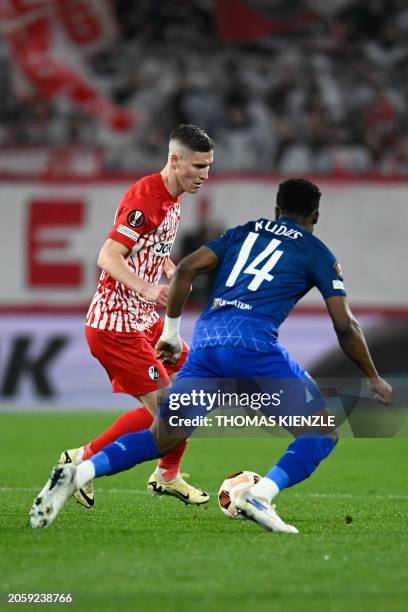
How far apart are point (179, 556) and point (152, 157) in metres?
12.4

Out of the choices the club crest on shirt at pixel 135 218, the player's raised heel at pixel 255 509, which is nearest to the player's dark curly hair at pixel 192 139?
the club crest on shirt at pixel 135 218

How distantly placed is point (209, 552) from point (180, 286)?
4.13 ft

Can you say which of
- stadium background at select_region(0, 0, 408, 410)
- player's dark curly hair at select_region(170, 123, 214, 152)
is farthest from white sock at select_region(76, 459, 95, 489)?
stadium background at select_region(0, 0, 408, 410)

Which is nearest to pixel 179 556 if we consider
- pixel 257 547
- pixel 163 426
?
pixel 257 547

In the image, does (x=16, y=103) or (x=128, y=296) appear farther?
(x=16, y=103)

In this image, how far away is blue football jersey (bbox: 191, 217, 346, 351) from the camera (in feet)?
18.1

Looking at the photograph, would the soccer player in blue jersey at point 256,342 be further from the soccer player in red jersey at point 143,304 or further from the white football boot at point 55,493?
the soccer player in red jersey at point 143,304

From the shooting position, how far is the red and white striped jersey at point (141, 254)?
6.51m

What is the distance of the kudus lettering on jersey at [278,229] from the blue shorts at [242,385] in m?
0.55

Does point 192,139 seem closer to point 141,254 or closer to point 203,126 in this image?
point 141,254

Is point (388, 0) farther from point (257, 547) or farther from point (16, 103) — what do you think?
→ point (257, 547)

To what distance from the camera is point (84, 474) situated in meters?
5.44

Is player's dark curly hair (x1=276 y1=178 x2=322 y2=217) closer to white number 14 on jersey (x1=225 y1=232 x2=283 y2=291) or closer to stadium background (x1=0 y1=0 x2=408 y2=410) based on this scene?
white number 14 on jersey (x1=225 y1=232 x2=283 y2=291)

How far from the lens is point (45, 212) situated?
15.7 meters
